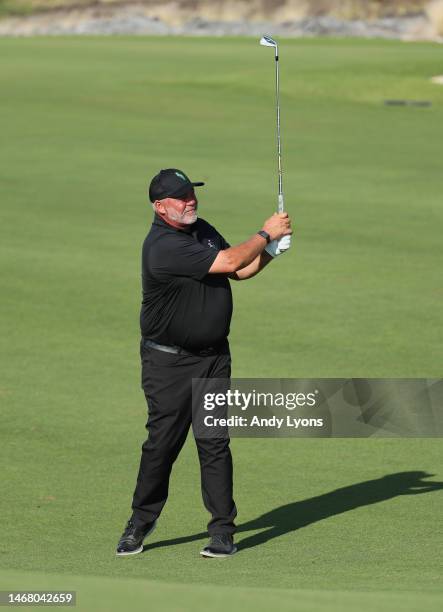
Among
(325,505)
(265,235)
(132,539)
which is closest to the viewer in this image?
(265,235)

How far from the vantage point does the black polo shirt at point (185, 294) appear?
7.41 m

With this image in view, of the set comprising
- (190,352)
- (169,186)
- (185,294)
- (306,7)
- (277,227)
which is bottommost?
(190,352)

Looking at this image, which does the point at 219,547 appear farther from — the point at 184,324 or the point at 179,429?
the point at 184,324

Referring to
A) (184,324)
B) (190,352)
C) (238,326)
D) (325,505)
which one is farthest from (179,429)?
(238,326)

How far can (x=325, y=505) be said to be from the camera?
870 centimetres

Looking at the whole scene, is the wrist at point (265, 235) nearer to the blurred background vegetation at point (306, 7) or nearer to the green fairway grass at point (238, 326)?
the green fairway grass at point (238, 326)

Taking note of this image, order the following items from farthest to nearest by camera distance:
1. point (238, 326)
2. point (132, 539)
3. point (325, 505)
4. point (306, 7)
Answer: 1. point (306, 7)
2. point (238, 326)
3. point (325, 505)
4. point (132, 539)

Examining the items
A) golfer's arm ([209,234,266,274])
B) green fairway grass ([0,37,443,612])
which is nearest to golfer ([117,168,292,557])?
golfer's arm ([209,234,266,274])

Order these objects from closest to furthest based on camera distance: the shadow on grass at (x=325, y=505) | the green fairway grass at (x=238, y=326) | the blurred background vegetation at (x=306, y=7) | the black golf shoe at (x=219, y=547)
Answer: the green fairway grass at (x=238, y=326) < the black golf shoe at (x=219, y=547) < the shadow on grass at (x=325, y=505) < the blurred background vegetation at (x=306, y=7)

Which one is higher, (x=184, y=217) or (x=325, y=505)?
(x=184, y=217)

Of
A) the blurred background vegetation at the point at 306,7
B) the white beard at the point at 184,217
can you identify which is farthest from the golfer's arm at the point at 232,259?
the blurred background vegetation at the point at 306,7

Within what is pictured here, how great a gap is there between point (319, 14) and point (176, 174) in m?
55.6

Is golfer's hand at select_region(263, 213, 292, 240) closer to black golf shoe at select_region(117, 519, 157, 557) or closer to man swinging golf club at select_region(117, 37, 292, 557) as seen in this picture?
man swinging golf club at select_region(117, 37, 292, 557)

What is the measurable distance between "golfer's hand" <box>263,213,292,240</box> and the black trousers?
2.09ft
